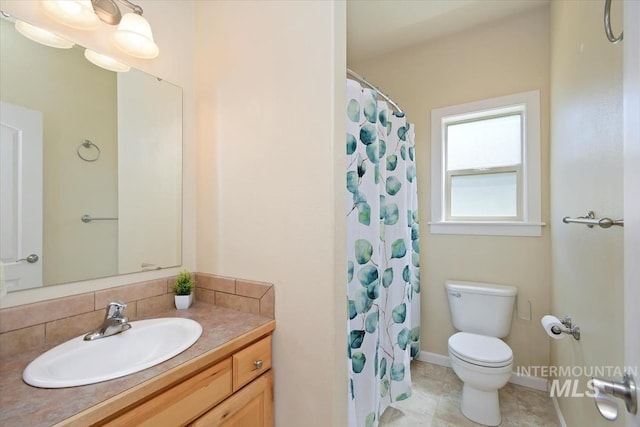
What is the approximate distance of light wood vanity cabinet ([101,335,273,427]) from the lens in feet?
2.46

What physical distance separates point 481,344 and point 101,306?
215 centimetres

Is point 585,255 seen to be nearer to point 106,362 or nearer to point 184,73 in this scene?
point 106,362

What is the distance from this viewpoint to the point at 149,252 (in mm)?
1314

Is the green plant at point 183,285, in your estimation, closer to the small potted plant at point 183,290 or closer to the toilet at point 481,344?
the small potted plant at point 183,290

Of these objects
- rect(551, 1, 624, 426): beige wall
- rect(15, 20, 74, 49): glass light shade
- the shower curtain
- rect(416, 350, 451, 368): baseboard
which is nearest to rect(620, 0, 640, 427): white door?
rect(551, 1, 624, 426): beige wall

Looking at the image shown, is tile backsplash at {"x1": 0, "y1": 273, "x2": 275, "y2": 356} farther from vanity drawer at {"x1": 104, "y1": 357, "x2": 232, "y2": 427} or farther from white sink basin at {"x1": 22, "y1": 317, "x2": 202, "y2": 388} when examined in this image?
vanity drawer at {"x1": 104, "y1": 357, "x2": 232, "y2": 427}

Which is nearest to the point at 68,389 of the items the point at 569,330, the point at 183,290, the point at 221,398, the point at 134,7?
the point at 221,398

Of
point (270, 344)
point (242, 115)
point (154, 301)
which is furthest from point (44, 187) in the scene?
point (270, 344)

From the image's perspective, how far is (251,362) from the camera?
3.47ft

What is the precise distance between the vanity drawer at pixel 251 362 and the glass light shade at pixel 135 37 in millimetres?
1371

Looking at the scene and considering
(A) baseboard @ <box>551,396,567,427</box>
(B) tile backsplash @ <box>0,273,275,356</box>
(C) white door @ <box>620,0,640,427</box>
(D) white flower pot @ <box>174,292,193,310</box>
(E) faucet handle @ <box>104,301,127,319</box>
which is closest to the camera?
(C) white door @ <box>620,0,640,427</box>

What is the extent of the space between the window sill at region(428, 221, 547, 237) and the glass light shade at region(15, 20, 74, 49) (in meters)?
2.45

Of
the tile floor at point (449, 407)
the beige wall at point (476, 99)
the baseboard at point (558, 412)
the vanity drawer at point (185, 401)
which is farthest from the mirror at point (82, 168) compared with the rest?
the baseboard at point (558, 412)

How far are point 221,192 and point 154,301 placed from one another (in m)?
0.60
